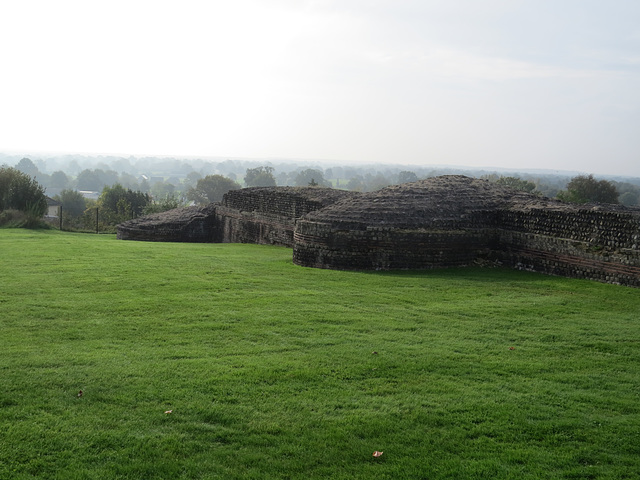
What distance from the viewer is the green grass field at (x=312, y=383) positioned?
404 cm

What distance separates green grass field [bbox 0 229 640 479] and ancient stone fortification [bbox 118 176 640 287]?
167 centimetres

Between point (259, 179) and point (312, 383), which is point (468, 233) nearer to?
point (312, 383)

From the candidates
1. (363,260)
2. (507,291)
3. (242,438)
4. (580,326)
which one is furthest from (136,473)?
(363,260)

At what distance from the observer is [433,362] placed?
5.90 m

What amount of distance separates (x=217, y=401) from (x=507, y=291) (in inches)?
257

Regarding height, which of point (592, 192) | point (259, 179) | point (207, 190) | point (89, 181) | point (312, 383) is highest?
point (259, 179)

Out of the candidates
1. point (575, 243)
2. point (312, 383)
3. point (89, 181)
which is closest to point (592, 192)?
point (575, 243)

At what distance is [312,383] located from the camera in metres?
5.26

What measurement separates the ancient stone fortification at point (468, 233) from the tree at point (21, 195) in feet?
52.2

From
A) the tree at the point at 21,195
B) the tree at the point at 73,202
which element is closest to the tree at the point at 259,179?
the tree at the point at 73,202

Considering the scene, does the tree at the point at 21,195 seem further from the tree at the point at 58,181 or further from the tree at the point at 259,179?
the tree at the point at 58,181

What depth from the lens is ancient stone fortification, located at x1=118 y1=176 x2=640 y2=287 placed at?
1053cm

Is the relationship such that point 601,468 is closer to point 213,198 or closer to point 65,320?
point 65,320

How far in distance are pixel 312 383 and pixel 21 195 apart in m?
22.8
